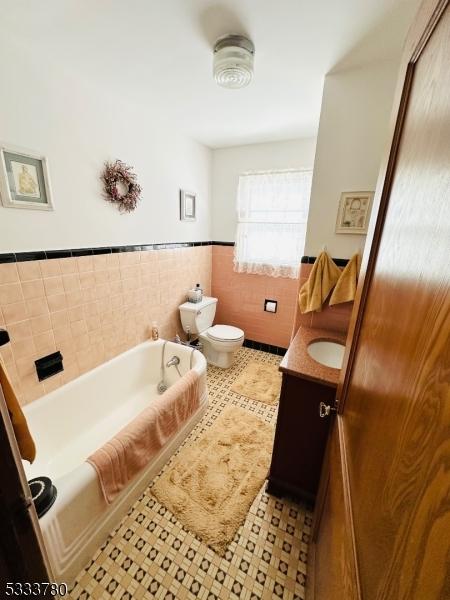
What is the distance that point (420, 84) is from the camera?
505 mm

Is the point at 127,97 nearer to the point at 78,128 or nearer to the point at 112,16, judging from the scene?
the point at 78,128

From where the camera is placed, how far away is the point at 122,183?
182 centimetres

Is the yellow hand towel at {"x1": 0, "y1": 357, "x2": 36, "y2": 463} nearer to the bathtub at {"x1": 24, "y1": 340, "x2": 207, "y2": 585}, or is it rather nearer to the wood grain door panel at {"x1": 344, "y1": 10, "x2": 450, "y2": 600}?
the bathtub at {"x1": 24, "y1": 340, "x2": 207, "y2": 585}

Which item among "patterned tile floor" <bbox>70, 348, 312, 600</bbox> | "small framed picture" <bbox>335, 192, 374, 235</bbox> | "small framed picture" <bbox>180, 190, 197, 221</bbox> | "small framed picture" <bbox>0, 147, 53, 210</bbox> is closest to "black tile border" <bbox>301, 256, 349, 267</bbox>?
"small framed picture" <bbox>335, 192, 374, 235</bbox>

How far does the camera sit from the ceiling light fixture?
1.18 meters

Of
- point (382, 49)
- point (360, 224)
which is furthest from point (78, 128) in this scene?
point (360, 224)

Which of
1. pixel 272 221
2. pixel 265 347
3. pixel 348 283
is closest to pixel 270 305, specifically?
pixel 265 347

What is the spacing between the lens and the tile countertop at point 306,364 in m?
1.16

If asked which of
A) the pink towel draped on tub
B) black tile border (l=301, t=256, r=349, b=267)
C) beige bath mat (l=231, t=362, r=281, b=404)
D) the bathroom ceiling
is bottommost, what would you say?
beige bath mat (l=231, t=362, r=281, b=404)

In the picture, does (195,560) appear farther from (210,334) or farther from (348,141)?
(348,141)

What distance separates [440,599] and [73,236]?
1.93 meters

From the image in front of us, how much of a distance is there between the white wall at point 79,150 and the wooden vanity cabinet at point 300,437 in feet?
5.22

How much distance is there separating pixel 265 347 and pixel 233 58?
2596 mm

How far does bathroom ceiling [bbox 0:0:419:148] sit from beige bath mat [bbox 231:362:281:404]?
237cm
